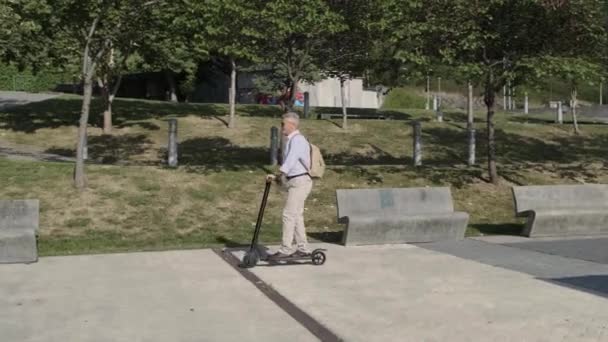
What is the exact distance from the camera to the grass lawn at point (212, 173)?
11.9 m

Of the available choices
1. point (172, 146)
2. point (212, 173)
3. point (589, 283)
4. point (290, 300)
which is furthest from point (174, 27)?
point (589, 283)

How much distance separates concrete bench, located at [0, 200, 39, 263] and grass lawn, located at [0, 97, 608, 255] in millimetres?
734

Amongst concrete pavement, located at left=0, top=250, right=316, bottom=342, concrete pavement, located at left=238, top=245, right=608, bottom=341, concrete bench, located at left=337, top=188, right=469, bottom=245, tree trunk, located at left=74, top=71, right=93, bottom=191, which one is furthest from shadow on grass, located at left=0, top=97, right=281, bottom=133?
concrete pavement, located at left=238, top=245, right=608, bottom=341

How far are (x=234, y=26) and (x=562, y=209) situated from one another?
638 centimetres

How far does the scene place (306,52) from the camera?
47.7 ft

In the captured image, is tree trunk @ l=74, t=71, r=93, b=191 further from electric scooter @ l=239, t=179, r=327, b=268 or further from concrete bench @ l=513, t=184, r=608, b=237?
concrete bench @ l=513, t=184, r=608, b=237

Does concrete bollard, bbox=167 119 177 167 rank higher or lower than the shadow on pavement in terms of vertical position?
higher

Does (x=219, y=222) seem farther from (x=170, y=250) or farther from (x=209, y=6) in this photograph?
(x=209, y=6)

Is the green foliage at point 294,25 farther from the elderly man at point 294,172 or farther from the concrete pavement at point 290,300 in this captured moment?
the concrete pavement at point 290,300

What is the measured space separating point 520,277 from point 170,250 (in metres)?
4.52

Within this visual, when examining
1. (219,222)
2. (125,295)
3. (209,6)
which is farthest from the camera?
(209,6)

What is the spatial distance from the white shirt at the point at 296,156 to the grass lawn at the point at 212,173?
9.49 feet

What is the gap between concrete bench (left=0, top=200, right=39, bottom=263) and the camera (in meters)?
9.19

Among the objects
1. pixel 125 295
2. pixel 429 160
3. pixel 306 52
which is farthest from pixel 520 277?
pixel 429 160
